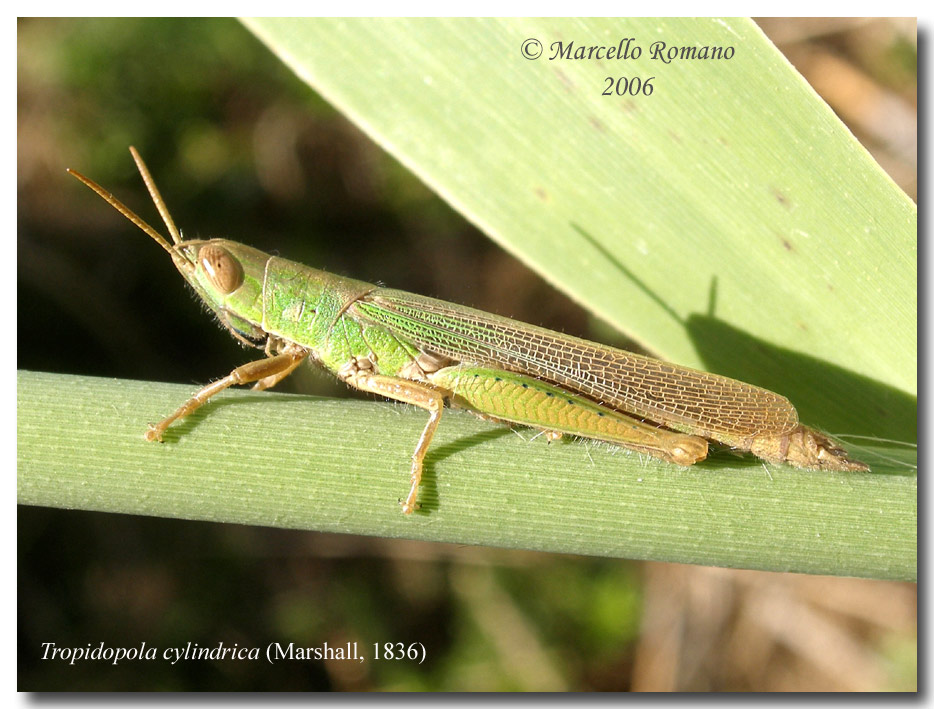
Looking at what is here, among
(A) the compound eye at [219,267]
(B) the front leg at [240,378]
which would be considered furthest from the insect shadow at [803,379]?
(A) the compound eye at [219,267]

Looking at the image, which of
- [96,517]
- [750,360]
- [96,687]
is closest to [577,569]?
[750,360]

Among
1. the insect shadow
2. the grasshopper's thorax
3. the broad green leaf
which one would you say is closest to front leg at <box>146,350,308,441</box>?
the grasshopper's thorax

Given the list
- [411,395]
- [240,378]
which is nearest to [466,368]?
[411,395]

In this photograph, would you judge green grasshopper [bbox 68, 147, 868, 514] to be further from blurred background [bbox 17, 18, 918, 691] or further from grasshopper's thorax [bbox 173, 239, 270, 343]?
blurred background [bbox 17, 18, 918, 691]

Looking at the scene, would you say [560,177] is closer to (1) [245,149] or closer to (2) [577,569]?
(2) [577,569]

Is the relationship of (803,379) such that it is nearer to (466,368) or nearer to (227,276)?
(466,368)
